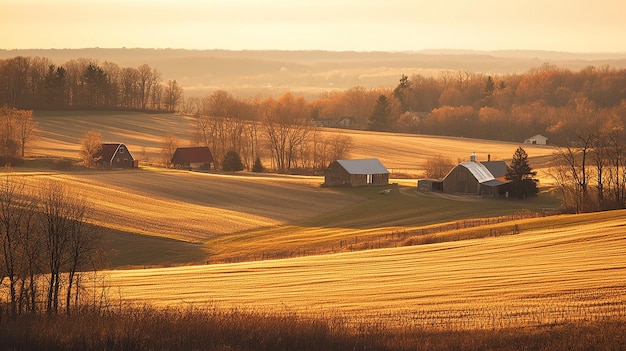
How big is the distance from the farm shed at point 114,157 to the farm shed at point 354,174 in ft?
70.4

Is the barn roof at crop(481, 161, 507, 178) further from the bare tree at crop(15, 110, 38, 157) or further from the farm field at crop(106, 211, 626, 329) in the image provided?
the bare tree at crop(15, 110, 38, 157)

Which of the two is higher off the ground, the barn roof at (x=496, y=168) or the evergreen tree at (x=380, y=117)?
the evergreen tree at (x=380, y=117)

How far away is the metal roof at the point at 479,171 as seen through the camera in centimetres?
7875

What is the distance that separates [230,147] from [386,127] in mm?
54058

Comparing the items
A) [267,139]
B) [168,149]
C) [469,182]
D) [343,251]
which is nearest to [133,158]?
[168,149]

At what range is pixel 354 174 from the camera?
84.2m

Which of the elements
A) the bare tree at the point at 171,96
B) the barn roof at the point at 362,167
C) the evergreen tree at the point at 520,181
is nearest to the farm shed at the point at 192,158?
the barn roof at the point at 362,167

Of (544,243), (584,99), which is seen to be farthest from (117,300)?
(584,99)

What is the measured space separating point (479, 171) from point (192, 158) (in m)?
34.2

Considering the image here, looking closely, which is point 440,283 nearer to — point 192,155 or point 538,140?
point 192,155

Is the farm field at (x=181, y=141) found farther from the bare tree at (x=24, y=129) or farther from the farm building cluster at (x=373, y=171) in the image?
the farm building cluster at (x=373, y=171)

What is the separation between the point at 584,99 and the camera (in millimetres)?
163375

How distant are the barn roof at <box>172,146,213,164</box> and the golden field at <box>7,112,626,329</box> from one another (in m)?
6.22

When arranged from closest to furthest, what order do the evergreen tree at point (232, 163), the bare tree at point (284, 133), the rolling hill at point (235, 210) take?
the rolling hill at point (235, 210) → the evergreen tree at point (232, 163) → the bare tree at point (284, 133)
